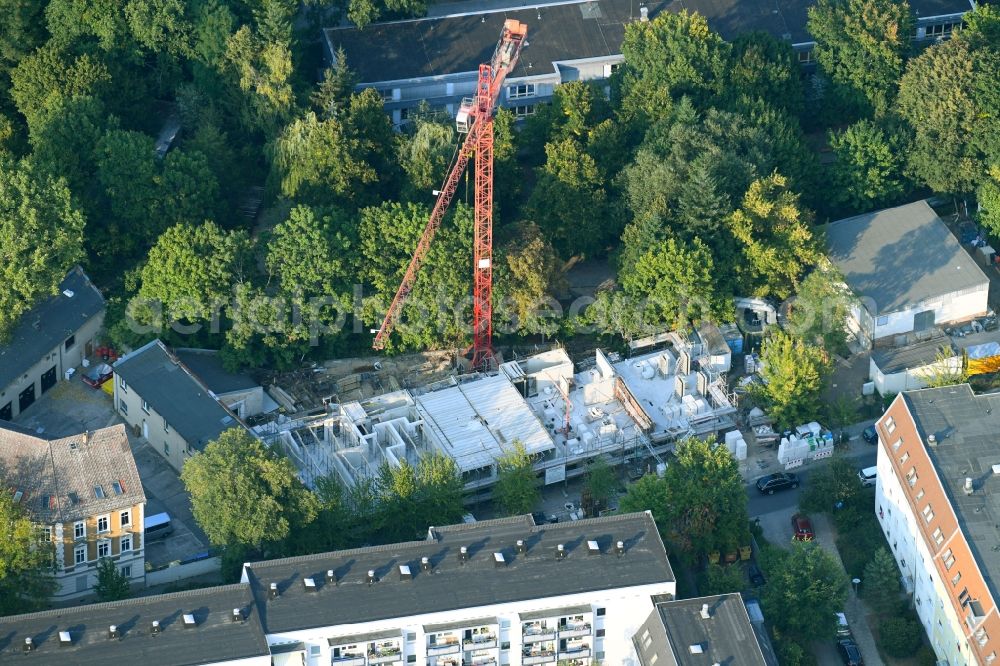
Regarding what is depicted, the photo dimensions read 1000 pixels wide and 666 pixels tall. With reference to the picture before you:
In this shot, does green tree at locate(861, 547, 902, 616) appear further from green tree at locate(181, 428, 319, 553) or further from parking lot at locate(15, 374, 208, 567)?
parking lot at locate(15, 374, 208, 567)

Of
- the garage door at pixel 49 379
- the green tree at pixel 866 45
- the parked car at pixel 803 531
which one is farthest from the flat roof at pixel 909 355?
the garage door at pixel 49 379

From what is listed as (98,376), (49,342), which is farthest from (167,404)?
(49,342)

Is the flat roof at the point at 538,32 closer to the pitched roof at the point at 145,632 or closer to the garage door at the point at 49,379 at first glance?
the garage door at the point at 49,379

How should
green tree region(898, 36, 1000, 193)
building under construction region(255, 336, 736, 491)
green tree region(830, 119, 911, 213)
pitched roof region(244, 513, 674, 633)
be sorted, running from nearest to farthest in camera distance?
pitched roof region(244, 513, 674, 633), building under construction region(255, 336, 736, 491), green tree region(898, 36, 1000, 193), green tree region(830, 119, 911, 213)

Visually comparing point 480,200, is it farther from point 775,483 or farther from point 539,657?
point 539,657

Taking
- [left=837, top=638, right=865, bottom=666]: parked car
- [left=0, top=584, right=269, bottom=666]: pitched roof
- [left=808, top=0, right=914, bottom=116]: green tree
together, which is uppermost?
[left=808, top=0, right=914, bottom=116]: green tree

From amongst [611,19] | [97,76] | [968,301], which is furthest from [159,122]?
[968,301]

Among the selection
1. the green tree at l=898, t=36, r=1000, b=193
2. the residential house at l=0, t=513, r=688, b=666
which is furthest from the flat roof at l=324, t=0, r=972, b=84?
the residential house at l=0, t=513, r=688, b=666
